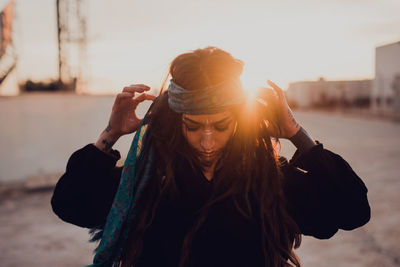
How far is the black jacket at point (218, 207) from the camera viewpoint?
5.45 feet

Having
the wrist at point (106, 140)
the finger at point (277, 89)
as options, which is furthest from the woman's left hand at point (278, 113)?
the wrist at point (106, 140)

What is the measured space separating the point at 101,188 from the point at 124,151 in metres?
8.75

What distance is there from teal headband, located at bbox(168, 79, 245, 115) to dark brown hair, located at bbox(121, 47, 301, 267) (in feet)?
0.11

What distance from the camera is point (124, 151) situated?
10.4 metres

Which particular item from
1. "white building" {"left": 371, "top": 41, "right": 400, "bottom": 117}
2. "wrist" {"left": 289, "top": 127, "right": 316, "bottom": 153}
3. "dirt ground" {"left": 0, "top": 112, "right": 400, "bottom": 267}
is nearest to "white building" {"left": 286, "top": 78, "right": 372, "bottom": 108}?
"white building" {"left": 371, "top": 41, "right": 400, "bottom": 117}

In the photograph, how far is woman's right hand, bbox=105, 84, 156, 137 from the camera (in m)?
1.71

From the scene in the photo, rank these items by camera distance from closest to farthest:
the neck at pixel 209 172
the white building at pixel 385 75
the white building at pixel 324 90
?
the neck at pixel 209 172 < the white building at pixel 385 75 < the white building at pixel 324 90

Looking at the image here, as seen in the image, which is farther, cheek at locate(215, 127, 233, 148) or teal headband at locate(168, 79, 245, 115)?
cheek at locate(215, 127, 233, 148)

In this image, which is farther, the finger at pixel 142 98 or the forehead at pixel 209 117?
the finger at pixel 142 98

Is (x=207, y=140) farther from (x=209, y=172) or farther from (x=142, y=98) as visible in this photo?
(x=142, y=98)

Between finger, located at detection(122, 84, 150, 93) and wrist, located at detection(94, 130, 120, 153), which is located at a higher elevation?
finger, located at detection(122, 84, 150, 93)

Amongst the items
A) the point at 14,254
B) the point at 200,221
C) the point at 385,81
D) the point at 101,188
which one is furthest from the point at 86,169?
the point at 385,81

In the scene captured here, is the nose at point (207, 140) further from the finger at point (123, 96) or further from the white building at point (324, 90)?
the white building at point (324, 90)

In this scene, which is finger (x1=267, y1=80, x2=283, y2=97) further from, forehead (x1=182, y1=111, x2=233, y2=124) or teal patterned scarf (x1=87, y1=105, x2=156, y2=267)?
teal patterned scarf (x1=87, y1=105, x2=156, y2=267)
